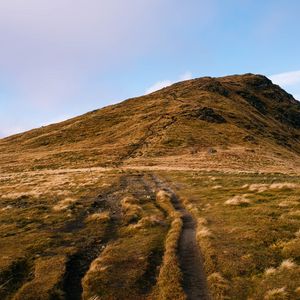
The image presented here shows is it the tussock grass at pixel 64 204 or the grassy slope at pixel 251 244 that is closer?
the grassy slope at pixel 251 244

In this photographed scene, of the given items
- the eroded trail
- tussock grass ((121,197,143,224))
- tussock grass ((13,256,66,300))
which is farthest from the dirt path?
tussock grass ((13,256,66,300))

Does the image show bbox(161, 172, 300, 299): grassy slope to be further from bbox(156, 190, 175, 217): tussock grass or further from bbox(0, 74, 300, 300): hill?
bbox(156, 190, 175, 217): tussock grass

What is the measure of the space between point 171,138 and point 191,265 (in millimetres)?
105164

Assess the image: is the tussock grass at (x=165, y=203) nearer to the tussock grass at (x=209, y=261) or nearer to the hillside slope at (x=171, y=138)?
the tussock grass at (x=209, y=261)

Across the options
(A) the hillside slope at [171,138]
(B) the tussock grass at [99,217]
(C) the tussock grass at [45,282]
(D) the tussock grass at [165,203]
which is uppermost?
(A) the hillside slope at [171,138]

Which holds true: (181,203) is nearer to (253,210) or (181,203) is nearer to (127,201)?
(127,201)

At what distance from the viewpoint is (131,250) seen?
21.4 m

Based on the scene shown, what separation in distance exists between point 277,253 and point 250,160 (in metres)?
78.0

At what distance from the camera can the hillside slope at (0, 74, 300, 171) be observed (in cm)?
9931

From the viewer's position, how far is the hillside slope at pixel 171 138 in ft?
326

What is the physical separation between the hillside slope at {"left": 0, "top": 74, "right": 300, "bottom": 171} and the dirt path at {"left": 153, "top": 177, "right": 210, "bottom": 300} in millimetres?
59502

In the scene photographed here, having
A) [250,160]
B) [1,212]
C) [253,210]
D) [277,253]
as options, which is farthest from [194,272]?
[250,160]

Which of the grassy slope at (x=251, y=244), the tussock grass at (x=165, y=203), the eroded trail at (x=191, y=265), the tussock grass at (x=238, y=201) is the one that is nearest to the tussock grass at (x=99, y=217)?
the tussock grass at (x=165, y=203)

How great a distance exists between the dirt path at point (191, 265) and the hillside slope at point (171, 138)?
5950 cm
